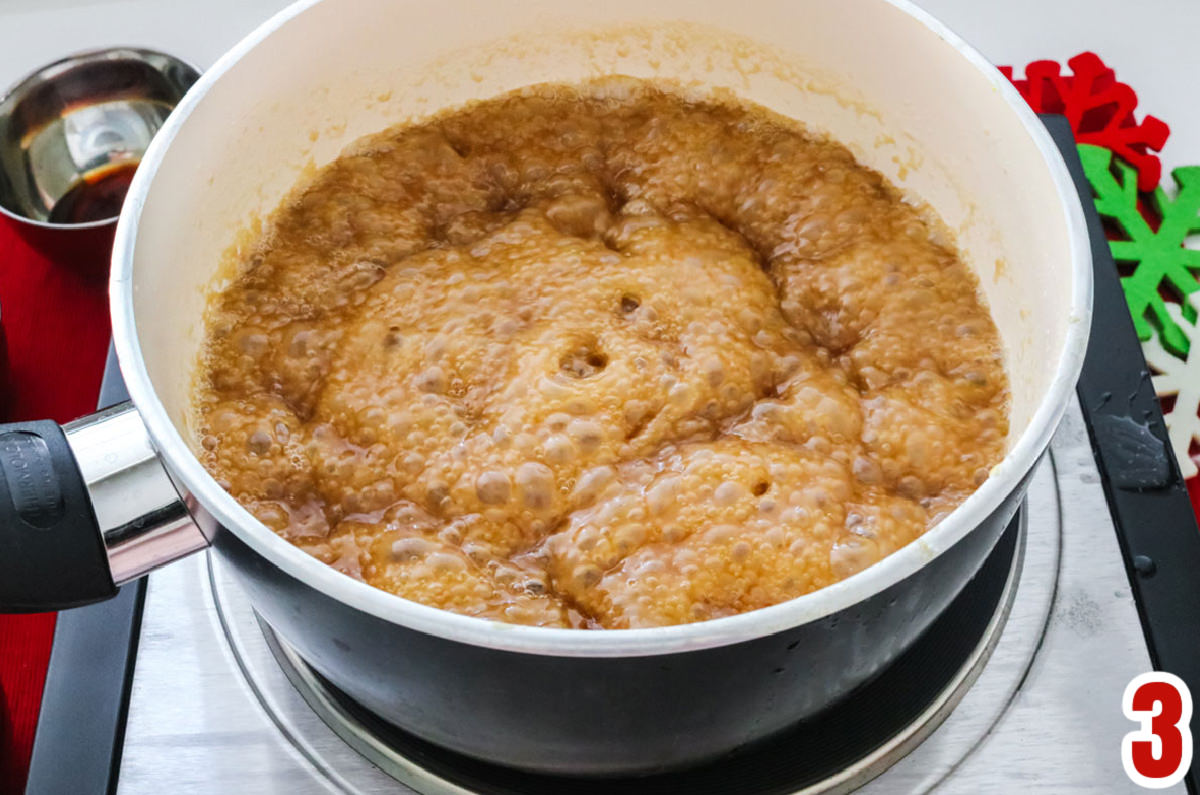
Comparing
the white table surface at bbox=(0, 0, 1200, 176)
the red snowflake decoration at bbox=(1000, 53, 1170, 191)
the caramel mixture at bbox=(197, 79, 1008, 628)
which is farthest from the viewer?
the white table surface at bbox=(0, 0, 1200, 176)

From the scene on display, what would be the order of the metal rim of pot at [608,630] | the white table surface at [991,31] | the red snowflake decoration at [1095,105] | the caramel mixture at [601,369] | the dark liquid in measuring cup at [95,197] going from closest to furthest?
the metal rim of pot at [608,630] < the caramel mixture at [601,369] < the red snowflake decoration at [1095,105] < the dark liquid in measuring cup at [95,197] < the white table surface at [991,31]

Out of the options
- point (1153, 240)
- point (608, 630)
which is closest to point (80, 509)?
point (608, 630)

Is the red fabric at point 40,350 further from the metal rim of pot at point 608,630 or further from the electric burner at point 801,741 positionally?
the metal rim of pot at point 608,630

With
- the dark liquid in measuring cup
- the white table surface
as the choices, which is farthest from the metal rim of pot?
the white table surface

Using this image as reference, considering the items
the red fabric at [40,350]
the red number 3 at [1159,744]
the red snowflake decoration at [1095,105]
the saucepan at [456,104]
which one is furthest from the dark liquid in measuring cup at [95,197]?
the red number 3 at [1159,744]

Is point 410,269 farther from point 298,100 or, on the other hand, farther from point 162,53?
point 162,53

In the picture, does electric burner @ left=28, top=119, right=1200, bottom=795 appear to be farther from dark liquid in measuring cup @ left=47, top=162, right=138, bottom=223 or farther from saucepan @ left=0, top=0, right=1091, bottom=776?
dark liquid in measuring cup @ left=47, top=162, right=138, bottom=223

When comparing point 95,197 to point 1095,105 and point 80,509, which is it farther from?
point 1095,105
